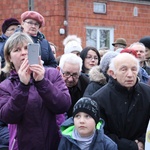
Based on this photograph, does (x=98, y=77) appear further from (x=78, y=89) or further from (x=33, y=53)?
(x=33, y=53)

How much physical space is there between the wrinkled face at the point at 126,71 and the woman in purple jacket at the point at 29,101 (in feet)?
2.16

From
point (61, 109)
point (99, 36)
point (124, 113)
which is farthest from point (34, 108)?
point (99, 36)

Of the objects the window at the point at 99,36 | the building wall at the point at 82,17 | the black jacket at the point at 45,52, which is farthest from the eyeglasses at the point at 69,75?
the window at the point at 99,36

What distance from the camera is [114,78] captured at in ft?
12.3

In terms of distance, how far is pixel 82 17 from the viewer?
42.3ft

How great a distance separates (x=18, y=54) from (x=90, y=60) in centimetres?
248

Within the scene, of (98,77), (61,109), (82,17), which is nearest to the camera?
(61,109)

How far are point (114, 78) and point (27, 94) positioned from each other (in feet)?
3.58

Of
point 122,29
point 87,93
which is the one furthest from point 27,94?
point 122,29

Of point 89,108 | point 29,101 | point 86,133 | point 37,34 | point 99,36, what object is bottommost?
point 86,133

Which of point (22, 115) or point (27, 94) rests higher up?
point (27, 94)

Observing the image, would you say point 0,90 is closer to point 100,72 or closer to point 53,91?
point 53,91

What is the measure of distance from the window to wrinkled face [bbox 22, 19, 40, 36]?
8329 mm

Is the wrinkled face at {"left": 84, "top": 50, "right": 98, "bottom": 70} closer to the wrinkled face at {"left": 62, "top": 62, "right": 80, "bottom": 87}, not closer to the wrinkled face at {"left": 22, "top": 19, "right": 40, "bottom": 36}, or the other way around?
the wrinkled face at {"left": 22, "top": 19, "right": 40, "bottom": 36}
